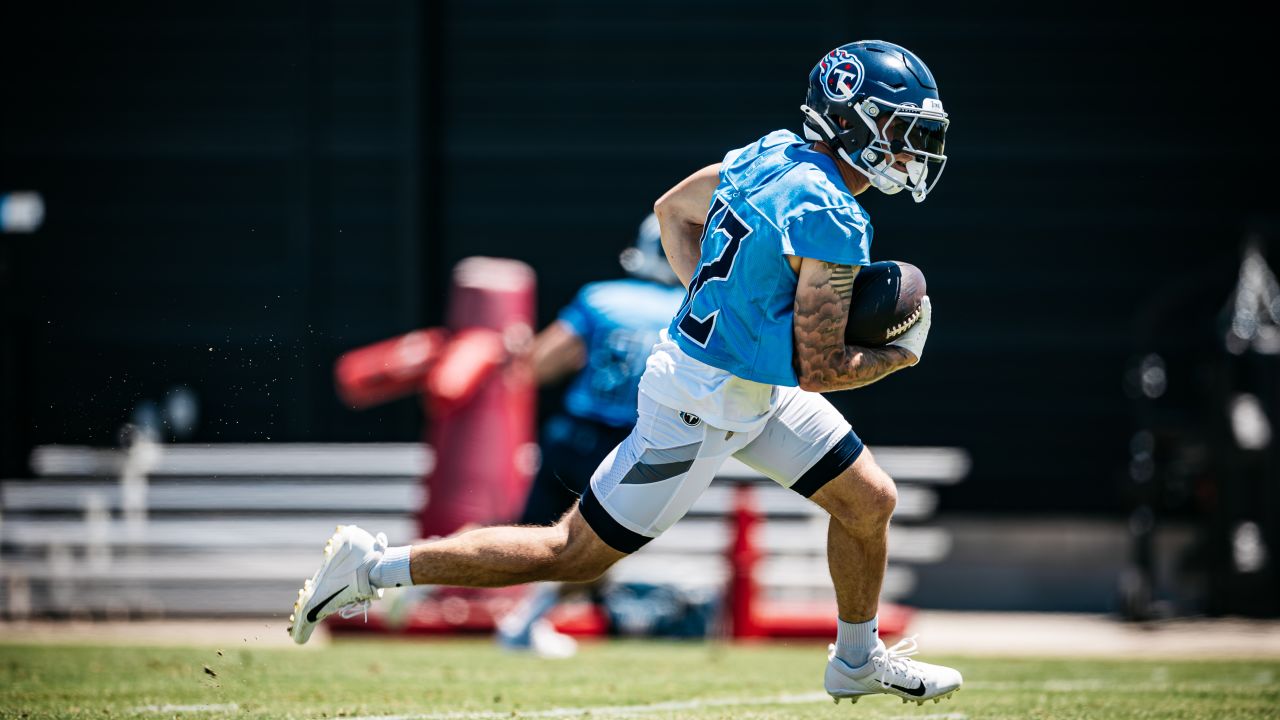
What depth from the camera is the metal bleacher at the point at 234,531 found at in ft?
35.9

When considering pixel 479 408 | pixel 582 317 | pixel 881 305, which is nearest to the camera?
pixel 881 305

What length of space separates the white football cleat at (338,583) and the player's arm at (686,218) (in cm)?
126

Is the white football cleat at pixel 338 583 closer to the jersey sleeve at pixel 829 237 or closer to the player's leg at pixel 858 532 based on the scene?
the player's leg at pixel 858 532

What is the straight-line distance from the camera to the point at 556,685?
6367 mm

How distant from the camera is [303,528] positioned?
11.4m

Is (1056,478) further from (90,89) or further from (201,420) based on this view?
(90,89)

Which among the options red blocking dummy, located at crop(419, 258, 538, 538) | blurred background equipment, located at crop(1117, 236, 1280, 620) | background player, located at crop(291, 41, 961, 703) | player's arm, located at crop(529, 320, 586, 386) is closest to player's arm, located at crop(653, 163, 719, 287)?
background player, located at crop(291, 41, 961, 703)

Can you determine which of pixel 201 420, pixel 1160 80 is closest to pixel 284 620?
pixel 201 420

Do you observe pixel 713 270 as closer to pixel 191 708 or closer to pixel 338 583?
pixel 338 583

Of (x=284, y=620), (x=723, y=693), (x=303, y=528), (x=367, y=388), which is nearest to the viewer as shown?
(x=723, y=693)

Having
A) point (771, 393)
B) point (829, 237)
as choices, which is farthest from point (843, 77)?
point (771, 393)

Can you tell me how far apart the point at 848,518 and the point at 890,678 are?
0.50 meters

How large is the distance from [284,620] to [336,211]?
12.6 ft

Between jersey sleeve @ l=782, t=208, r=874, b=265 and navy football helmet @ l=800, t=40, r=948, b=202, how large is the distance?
0.36 metres
